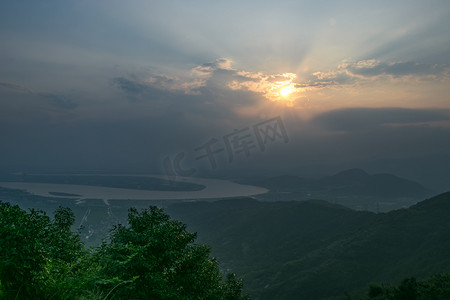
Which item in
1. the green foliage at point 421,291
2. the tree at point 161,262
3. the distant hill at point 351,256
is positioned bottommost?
the distant hill at point 351,256

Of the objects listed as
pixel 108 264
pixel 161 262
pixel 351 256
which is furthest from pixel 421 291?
pixel 351 256

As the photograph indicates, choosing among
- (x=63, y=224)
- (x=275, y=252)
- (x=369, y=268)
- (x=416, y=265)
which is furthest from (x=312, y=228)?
(x=63, y=224)

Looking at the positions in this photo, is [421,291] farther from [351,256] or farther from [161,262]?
[351,256]

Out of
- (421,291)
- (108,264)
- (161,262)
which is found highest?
(108,264)

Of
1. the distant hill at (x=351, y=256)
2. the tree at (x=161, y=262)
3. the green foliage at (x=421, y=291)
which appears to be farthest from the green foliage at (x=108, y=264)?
the distant hill at (x=351, y=256)

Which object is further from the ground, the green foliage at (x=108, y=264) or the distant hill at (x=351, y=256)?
the green foliage at (x=108, y=264)

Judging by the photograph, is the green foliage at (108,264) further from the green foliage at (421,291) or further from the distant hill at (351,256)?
the distant hill at (351,256)

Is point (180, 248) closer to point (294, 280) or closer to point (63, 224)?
point (63, 224)

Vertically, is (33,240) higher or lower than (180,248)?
higher
